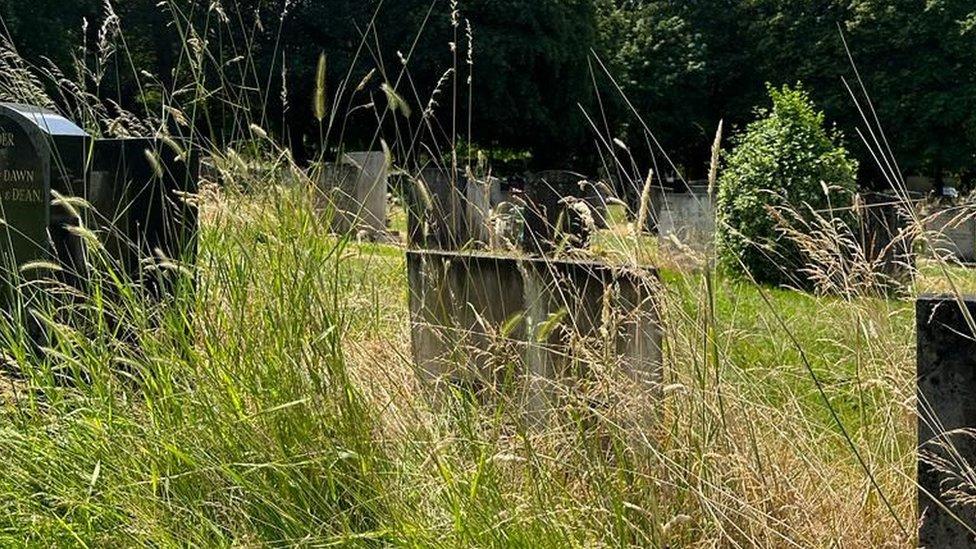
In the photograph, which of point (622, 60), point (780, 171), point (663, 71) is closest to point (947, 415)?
point (780, 171)

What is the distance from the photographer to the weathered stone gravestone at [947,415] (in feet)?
5.23

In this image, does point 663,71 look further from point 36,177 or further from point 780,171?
point 36,177

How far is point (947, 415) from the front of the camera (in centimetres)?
164

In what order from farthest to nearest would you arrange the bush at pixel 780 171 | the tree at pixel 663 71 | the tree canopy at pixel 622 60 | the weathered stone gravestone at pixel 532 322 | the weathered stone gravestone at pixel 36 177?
the tree at pixel 663 71, the tree canopy at pixel 622 60, the bush at pixel 780 171, the weathered stone gravestone at pixel 36 177, the weathered stone gravestone at pixel 532 322

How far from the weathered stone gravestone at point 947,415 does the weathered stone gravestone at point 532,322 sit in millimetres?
644

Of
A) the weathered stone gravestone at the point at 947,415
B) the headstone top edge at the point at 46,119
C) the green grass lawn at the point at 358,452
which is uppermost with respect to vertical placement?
the headstone top edge at the point at 46,119

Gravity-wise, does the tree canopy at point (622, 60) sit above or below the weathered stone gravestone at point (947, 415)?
above

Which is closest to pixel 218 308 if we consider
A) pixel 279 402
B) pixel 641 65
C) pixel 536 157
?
pixel 279 402

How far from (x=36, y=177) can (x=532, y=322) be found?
8.35 ft

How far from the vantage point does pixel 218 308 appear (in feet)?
8.75

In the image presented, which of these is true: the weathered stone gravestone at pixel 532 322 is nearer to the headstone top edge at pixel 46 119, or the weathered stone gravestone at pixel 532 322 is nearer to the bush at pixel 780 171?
the headstone top edge at pixel 46 119

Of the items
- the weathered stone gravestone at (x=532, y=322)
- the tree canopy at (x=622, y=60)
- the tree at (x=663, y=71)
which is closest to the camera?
the weathered stone gravestone at (x=532, y=322)

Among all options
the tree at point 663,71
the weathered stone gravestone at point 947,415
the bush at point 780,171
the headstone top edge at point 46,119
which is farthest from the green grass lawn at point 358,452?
the tree at point 663,71

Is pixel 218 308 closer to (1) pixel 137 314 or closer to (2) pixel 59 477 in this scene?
(1) pixel 137 314
